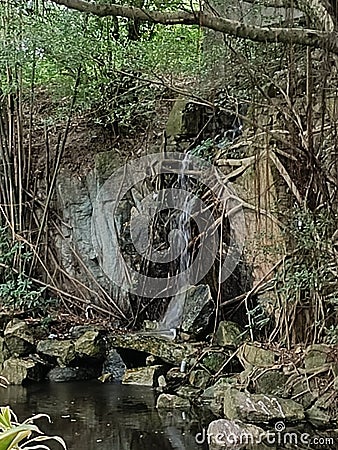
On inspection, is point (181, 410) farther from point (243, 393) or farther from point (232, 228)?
point (232, 228)

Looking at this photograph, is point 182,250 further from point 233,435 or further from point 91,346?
point 233,435

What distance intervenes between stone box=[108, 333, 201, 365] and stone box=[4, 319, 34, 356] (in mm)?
595

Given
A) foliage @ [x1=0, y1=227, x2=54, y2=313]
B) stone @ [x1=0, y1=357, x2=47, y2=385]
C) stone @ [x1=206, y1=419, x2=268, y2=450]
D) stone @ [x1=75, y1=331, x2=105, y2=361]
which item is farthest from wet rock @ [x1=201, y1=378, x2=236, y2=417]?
foliage @ [x1=0, y1=227, x2=54, y2=313]

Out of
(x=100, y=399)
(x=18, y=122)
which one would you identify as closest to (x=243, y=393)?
(x=100, y=399)

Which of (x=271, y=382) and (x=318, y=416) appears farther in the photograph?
(x=271, y=382)

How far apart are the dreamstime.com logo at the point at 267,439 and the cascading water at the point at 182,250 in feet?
5.97

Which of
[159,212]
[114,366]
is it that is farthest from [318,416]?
[159,212]

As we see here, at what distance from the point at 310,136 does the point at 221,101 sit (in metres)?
1.34

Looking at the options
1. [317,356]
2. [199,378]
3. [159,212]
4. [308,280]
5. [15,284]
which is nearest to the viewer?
[317,356]

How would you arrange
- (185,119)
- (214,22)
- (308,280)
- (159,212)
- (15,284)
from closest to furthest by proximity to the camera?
1. (214,22)
2. (308,280)
3. (185,119)
4. (159,212)
5. (15,284)

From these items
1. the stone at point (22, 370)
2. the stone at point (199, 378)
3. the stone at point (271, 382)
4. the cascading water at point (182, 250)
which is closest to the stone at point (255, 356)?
the stone at point (271, 382)

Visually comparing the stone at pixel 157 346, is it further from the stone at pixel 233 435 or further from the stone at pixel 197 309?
the stone at pixel 233 435

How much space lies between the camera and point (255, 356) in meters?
3.93

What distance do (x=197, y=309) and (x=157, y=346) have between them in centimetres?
44
